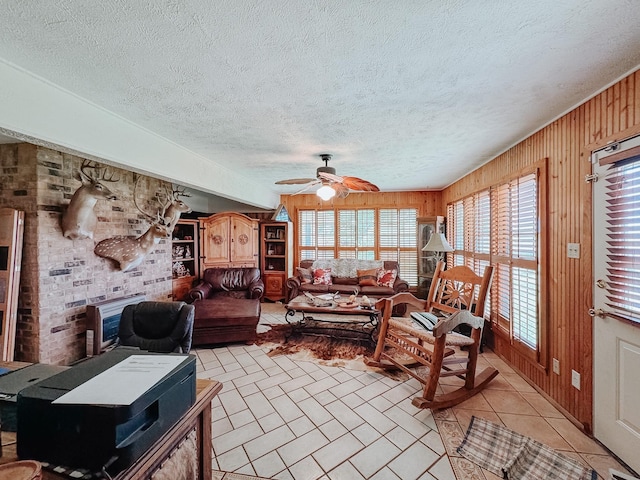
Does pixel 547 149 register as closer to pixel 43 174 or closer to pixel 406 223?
pixel 406 223

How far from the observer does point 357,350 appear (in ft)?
11.2

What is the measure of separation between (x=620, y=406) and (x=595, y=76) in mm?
2061

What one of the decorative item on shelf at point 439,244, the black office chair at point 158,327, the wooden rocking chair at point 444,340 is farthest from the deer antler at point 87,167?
the decorative item on shelf at point 439,244

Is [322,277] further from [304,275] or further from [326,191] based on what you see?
[326,191]

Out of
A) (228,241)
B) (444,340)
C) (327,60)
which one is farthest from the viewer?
(228,241)

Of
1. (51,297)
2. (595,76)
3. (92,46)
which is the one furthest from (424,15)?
(51,297)

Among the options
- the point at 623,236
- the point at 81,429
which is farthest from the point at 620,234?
the point at 81,429

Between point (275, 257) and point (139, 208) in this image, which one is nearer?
point (139, 208)

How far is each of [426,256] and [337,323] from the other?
8.81ft

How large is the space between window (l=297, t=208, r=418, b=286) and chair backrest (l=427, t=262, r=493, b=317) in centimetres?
296

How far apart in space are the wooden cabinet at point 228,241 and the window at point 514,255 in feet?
13.1

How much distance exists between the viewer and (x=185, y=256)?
16.5 feet

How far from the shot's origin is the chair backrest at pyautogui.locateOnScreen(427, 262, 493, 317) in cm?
250

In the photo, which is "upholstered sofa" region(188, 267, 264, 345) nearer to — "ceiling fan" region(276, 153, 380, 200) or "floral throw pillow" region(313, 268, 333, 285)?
"floral throw pillow" region(313, 268, 333, 285)
